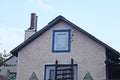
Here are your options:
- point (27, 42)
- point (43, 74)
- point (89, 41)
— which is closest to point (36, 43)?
point (27, 42)

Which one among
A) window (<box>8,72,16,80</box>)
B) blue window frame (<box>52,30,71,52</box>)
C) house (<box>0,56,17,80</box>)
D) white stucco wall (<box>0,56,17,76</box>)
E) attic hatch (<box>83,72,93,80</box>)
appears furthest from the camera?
white stucco wall (<box>0,56,17,76</box>)

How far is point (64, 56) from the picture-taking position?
21031 mm

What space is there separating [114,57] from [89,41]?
2.37 m

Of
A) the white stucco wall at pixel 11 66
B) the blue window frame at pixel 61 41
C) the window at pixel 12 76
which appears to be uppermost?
the blue window frame at pixel 61 41

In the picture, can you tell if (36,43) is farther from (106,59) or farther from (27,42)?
(106,59)

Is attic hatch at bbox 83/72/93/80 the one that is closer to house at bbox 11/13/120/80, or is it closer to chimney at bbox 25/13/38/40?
house at bbox 11/13/120/80

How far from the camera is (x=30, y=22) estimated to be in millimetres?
26156

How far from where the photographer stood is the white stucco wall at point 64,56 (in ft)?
66.8

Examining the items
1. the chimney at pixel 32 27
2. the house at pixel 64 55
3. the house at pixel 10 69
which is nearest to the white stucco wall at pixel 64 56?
the house at pixel 64 55

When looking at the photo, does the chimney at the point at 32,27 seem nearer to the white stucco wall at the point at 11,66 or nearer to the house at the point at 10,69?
the house at the point at 10,69

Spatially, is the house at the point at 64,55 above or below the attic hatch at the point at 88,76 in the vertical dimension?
above

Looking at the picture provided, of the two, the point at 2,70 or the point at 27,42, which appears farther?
the point at 2,70

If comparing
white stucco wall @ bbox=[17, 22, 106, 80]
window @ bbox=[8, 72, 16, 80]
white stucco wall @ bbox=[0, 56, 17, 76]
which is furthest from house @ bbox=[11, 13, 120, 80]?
white stucco wall @ bbox=[0, 56, 17, 76]

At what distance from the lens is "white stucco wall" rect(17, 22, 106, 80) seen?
20.4 m
